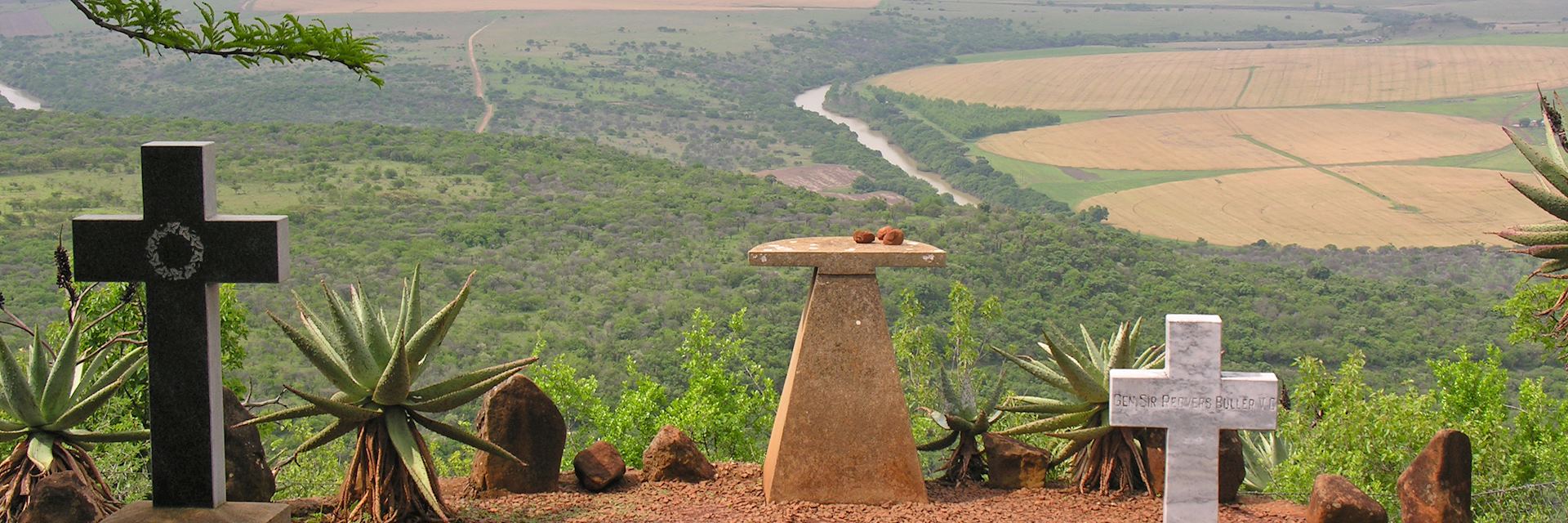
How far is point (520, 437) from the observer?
32.5 ft

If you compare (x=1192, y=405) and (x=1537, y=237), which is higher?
(x=1537, y=237)

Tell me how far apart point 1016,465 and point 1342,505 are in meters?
2.32

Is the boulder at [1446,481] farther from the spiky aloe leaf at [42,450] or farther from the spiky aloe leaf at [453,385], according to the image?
the spiky aloe leaf at [42,450]

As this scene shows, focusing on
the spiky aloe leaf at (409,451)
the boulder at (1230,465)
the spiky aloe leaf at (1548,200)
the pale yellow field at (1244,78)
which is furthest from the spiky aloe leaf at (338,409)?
the pale yellow field at (1244,78)

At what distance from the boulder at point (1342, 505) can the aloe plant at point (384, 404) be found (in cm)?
496

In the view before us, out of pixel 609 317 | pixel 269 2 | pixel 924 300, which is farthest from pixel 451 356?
pixel 269 2

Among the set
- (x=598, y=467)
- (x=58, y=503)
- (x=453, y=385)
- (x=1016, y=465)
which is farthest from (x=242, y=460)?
(x=1016, y=465)

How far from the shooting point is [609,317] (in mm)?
38312

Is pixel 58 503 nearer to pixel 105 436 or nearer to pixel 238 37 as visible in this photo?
pixel 105 436

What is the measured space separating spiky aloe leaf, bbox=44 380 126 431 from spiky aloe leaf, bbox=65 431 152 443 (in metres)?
0.06

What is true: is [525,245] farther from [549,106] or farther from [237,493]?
[549,106]

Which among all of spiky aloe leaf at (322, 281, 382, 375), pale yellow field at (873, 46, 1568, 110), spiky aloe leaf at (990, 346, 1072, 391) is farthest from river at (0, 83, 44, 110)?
spiky aloe leaf at (990, 346, 1072, 391)

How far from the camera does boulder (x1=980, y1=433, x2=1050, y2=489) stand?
10.6 m

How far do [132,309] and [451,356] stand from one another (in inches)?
762
